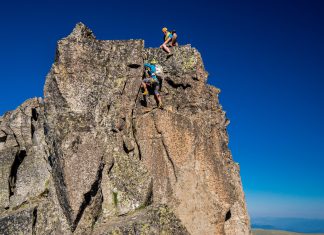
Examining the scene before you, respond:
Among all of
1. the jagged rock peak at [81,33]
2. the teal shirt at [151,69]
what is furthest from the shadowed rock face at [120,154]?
the teal shirt at [151,69]

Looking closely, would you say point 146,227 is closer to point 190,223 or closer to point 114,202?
point 114,202

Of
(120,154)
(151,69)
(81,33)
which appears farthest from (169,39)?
(120,154)

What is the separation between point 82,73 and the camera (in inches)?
943

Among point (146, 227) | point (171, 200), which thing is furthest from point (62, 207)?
point (171, 200)

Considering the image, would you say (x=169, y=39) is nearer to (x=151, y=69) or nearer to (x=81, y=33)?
(x=151, y=69)

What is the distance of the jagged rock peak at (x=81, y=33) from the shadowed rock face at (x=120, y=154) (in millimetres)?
67

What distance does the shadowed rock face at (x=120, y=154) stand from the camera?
70.2 ft

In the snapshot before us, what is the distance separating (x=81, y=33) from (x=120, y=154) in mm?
7943

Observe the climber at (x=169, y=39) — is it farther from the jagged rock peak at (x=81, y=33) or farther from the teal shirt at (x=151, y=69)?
the jagged rock peak at (x=81, y=33)

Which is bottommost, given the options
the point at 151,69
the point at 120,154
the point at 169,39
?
the point at 120,154

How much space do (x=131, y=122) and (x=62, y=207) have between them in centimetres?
700

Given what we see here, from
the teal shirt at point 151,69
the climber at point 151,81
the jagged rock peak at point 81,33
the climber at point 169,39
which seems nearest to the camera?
the jagged rock peak at point 81,33

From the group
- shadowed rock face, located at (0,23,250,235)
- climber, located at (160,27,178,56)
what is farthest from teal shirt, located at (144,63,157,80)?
climber, located at (160,27,178,56)

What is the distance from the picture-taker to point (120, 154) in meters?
23.7
